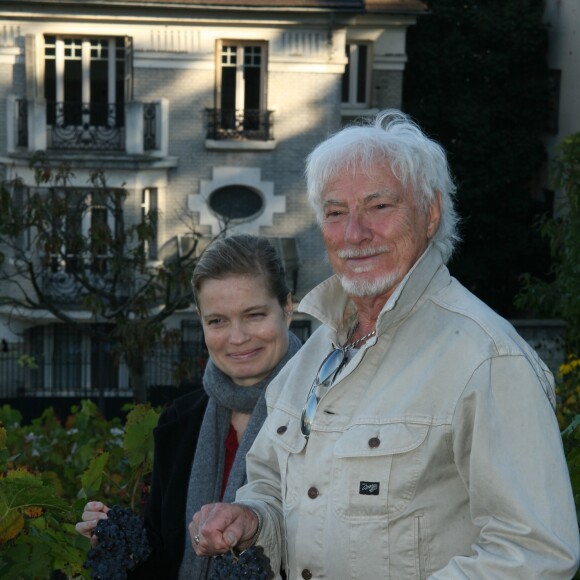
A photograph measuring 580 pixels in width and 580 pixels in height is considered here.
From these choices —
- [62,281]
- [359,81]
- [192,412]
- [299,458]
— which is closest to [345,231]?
[299,458]

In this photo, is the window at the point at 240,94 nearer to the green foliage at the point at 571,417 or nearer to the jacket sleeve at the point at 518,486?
the green foliage at the point at 571,417

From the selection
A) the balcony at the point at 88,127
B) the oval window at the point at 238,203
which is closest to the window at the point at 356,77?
the oval window at the point at 238,203

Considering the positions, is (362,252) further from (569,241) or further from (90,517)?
(569,241)

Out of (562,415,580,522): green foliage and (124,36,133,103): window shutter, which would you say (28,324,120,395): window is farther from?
(562,415,580,522): green foliage

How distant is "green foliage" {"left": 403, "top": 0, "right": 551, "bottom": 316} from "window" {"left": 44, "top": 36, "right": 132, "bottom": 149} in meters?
7.37

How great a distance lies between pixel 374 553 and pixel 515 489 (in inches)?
16.2

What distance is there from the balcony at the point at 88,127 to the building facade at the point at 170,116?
22 mm

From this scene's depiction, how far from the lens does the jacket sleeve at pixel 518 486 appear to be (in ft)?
8.00

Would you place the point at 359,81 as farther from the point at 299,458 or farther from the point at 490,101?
the point at 299,458

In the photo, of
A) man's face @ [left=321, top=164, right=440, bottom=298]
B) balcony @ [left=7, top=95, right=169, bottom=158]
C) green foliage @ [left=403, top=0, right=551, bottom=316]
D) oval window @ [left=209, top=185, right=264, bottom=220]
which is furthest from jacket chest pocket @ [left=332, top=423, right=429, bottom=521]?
green foliage @ [left=403, top=0, right=551, bottom=316]

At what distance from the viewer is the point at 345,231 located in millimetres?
2908

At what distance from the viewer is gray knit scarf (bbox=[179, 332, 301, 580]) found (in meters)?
3.80

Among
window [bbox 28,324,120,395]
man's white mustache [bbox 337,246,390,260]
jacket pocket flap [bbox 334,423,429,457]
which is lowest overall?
window [bbox 28,324,120,395]

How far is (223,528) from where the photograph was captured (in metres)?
2.85
